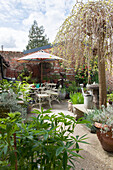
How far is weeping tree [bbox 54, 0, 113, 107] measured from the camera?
1.98 meters

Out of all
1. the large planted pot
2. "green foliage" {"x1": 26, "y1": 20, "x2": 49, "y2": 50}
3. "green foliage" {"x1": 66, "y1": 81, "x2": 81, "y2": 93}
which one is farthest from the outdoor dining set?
"green foliage" {"x1": 26, "y1": 20, "x2": 49, "y2": 50}

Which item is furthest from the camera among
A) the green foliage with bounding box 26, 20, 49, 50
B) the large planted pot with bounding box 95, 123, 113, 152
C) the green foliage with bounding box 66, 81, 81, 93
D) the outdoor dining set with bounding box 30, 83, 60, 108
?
the green foliage with bounding box 26, 20, 49, 50

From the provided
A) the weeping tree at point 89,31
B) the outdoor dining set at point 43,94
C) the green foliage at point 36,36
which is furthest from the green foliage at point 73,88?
the green foliage at point 36,36

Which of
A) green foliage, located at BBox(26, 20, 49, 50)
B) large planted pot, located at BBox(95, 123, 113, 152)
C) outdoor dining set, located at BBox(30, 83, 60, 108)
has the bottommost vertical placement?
large planted pot, located at BBox(95, 123, 113, 152)

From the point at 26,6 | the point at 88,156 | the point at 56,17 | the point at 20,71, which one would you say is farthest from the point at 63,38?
the point at 20,71

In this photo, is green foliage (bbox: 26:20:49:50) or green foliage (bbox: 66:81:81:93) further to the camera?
green foliage (bbox: 26:20:49:50)

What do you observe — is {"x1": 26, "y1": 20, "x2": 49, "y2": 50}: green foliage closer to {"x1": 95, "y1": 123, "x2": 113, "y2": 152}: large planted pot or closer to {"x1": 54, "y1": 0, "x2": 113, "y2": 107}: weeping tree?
{"x1": 54, "y1": 0, "x2": 113, "y2": 107}: weeping tree

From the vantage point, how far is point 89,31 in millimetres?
2160

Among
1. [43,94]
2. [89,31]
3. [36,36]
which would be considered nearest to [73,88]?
[43,94]

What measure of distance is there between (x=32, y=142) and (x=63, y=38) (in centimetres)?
196

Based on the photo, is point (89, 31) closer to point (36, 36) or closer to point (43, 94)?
point (43, 94)

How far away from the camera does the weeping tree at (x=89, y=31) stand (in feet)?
6.49

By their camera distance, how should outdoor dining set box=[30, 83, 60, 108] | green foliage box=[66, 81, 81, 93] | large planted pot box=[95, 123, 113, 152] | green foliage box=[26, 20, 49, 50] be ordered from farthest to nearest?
green foliage box=[26, 20, 49, 50] < green foliage box=[66, 81, 81, 93] < outdoor dining set box=[30, 83, 60, 108] < large planted pot box=[95, 123, 113, 152]

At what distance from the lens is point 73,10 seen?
2.15 meters
